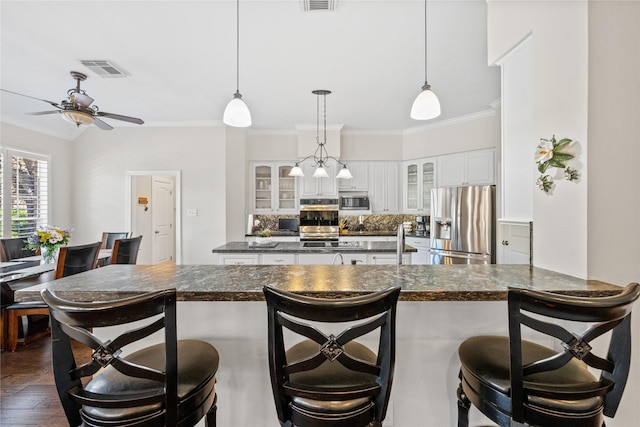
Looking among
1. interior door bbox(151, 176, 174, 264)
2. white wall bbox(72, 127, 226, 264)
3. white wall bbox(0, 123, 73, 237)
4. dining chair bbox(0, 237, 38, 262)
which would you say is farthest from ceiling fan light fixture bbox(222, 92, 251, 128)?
interior door bbox(151, 176, 174, 264)

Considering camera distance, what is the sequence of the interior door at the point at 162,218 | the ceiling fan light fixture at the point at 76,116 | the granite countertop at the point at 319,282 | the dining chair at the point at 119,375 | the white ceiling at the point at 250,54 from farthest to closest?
the interior door at the point at 162,218 < the ceiling fan light fixture at the point at 76,116 < the white ceiling at the point at 250,54 < the granite countertop at the point at 319,282 < the dining chair at the point at 119,375

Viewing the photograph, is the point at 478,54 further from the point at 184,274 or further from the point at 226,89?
the point at 184,274

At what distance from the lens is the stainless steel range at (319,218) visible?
214 inches

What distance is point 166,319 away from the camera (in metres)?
0.92

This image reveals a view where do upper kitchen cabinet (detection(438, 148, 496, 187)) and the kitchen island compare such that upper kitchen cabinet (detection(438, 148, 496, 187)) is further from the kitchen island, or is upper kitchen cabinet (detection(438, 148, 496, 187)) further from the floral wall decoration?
the kitchen island

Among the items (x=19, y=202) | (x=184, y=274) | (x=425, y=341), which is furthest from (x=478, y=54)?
(x=19, y=202)

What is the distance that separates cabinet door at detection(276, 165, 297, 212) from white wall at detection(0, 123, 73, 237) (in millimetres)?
3531

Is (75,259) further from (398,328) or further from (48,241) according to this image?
(398,328)

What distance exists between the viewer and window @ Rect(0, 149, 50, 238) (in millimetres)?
4250

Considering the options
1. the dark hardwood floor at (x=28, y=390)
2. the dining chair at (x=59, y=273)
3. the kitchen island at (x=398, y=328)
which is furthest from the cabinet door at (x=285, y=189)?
the kitchen island at (x=398, y=328)

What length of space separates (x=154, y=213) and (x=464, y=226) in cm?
586

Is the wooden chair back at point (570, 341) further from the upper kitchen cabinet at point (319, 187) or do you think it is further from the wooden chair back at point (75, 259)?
the upper kitchen cabinet at point (319, 187)

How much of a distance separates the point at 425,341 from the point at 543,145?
119 centimetres

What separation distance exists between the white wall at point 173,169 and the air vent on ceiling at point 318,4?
11.0 feet
